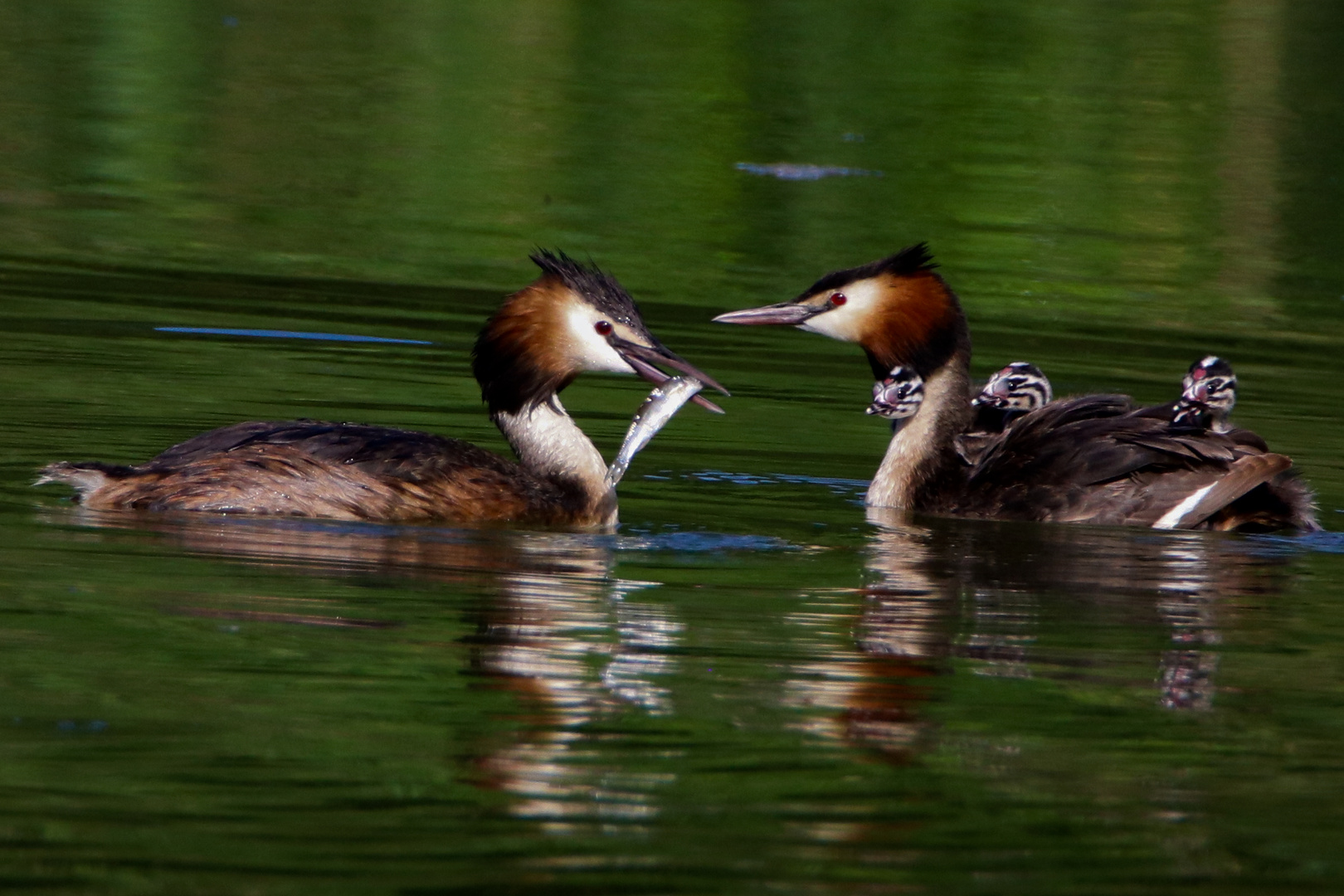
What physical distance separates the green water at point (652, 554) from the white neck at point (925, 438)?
214 mm

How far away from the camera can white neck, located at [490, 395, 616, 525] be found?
331 inches

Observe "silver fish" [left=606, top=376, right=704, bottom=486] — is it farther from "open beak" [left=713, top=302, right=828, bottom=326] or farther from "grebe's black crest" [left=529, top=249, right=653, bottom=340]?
"open beak" [left=713, top=302, right=828, bottom=326]

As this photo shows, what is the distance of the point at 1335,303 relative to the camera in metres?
15.1

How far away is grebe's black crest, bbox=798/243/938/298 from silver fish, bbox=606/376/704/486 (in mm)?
1621

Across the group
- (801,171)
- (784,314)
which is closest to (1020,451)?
(784,314)

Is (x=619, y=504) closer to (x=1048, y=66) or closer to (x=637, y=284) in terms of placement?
(x=637, y=284)

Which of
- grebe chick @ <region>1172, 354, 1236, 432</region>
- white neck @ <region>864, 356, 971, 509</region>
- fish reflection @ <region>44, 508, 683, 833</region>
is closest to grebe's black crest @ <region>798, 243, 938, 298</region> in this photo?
white neck @ <region>864, 356, 971, 509</region>

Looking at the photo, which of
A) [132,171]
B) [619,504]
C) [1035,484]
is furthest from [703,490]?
[132,171]

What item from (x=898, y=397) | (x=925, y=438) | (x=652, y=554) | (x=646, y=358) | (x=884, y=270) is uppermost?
(x=884, y=270)

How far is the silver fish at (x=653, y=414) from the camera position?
27.6 feet

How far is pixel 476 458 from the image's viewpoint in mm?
8164

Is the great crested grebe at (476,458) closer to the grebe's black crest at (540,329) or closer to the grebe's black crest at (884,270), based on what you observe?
the grebe's black crest at (540,329)

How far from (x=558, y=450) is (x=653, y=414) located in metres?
0.37

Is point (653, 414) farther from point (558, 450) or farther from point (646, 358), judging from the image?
point (558, 450)
